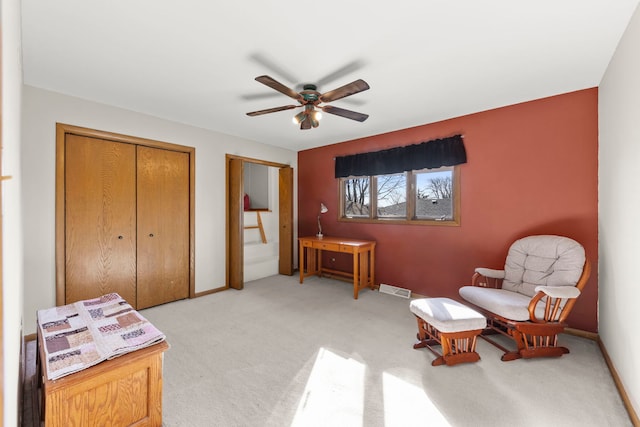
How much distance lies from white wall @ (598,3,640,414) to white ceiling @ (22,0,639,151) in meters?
0.24

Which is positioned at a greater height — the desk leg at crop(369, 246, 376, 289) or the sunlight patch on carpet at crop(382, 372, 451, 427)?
the desk leg at crop(369, 246, 376, 289)

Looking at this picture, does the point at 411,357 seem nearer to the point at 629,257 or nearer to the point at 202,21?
the point at 629,257

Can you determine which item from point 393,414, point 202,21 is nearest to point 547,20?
point 202,21

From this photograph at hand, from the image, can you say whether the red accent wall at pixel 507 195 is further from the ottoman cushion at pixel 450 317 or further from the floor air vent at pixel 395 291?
the ottoman cushion at pixel 450 317

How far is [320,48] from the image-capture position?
1.95 m

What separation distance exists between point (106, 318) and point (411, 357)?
89.0 inches

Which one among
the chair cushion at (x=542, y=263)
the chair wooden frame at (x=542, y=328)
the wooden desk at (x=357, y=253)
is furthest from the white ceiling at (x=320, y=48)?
the wooden desk at (x=357, y=253)

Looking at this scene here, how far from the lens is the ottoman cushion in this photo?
2076 millimetres

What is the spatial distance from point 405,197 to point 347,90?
2.24 m

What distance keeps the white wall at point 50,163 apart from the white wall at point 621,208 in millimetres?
4201

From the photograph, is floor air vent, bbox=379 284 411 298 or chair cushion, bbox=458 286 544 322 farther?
floor air vent, bbox=379 284 411 298

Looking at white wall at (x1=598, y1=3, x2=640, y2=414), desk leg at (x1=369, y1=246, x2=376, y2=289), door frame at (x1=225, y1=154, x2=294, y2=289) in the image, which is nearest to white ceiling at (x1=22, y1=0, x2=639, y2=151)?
white wall at (x1=598, y1=3, x2=640, y2=414)

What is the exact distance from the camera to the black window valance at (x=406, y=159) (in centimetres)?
333

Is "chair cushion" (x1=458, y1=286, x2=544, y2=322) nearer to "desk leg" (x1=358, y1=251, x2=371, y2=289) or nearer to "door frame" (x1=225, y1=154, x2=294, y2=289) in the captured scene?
"desk leg" (x1=358, y1=251, x2=371, y2=289)
